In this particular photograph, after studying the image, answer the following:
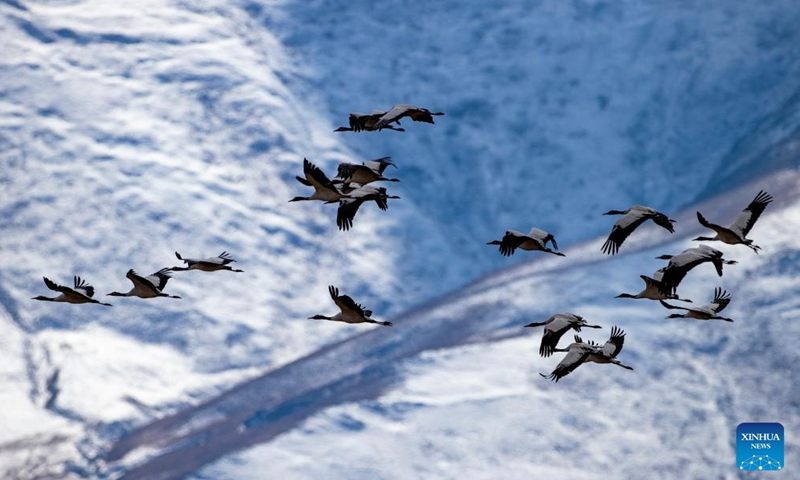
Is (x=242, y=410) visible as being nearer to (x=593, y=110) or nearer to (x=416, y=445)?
(x=416, y=445)

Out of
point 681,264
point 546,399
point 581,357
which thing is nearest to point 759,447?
point 546,399

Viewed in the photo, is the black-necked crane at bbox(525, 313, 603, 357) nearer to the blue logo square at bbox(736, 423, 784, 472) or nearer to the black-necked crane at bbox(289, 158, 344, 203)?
the black-necked crane at bbox(289, 158, 344, 203)

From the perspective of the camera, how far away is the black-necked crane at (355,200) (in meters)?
38.7

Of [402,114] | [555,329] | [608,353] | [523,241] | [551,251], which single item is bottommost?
[608,353]

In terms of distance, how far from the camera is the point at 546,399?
94.2m

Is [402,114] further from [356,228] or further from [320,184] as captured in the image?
[356,228]

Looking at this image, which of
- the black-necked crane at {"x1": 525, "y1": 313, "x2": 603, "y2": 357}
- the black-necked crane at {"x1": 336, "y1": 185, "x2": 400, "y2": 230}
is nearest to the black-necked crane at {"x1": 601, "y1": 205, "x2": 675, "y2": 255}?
the black-necked crane at {"x1": 525, "y1": 313, "x2": 603, "y2": 357}

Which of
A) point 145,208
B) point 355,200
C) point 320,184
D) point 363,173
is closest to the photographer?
point 320,184

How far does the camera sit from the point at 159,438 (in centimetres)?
11100

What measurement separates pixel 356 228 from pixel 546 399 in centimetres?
3707

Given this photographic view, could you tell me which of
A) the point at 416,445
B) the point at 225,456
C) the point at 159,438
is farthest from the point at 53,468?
the point at 416,445

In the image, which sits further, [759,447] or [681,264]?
[759,447]

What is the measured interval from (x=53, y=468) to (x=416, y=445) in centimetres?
2471

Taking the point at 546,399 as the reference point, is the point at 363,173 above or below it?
above
